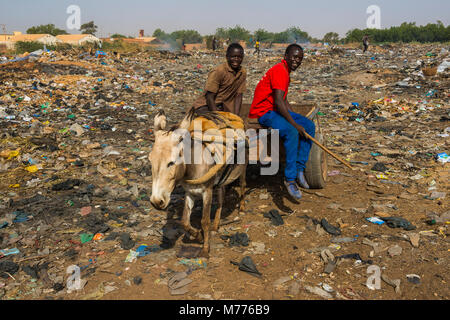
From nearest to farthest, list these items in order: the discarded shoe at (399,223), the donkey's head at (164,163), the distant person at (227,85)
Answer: the donkey's head at (164,163) < the discarded shoe at (399,223) < the distant person at (227,85)

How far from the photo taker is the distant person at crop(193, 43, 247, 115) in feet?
14.5

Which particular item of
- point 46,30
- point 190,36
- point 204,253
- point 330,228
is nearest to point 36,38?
point 46,30

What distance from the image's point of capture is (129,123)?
8.58 m

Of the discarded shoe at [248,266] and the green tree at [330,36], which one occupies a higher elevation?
the green tree at [330,36]

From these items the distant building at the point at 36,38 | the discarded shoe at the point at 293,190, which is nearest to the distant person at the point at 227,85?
the discarded shoe at the point at 293,190

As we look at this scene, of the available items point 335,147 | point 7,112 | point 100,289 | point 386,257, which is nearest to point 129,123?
point 7,112

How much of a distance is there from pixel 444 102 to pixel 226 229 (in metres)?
9.29

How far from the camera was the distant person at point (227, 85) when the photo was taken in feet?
14.5

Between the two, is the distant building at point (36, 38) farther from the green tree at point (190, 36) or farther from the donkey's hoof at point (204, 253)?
the donkey's hoof at point (204, 253)

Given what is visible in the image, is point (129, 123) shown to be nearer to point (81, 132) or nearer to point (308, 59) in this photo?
point (81, 132)

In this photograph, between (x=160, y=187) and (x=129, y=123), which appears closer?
(x=160, y=187)

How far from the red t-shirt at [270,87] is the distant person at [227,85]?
0.38m

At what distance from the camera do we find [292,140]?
404cm

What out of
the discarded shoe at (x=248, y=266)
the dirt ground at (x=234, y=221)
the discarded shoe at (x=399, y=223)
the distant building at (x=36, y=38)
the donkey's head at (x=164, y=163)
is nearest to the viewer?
the donkey's head at (x=164, y=163)
